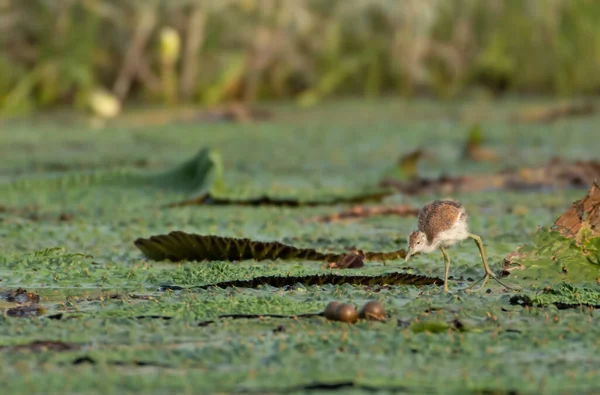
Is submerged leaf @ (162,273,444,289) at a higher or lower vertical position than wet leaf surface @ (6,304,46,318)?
higher

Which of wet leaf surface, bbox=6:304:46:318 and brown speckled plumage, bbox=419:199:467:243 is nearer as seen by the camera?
wet leaf surface, bbox=6:304:46:318

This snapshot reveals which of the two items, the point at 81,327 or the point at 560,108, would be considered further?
the point at 560,108

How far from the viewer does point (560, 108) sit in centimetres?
834

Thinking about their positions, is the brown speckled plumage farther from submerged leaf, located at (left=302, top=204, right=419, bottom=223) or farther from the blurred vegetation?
the blurred vegetation

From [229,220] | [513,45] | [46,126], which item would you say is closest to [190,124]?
[46,126]

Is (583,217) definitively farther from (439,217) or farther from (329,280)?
(329,280)

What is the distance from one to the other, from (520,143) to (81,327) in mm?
5027

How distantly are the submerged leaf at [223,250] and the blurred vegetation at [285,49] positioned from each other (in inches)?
200

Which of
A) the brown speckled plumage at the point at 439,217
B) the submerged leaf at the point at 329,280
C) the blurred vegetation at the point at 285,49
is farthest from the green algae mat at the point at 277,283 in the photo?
the blurred vegetation at the point at 285,49

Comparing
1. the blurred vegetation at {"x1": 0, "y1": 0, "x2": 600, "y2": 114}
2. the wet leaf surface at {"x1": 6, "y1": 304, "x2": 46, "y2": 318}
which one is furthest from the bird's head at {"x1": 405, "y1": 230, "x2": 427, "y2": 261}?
the blurred vegetation at {"x1": 0, "y1": 0, "x2": 600, "y2": 114}

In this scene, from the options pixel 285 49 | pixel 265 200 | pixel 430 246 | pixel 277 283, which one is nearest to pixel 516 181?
pixel 265 200

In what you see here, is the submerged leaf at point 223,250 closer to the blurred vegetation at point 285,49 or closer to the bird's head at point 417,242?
the bird's head at point 417,242

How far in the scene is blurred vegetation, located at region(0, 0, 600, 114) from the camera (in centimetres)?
899

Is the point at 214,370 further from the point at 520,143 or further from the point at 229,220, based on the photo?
the point at 520,143
